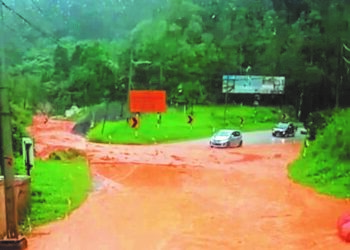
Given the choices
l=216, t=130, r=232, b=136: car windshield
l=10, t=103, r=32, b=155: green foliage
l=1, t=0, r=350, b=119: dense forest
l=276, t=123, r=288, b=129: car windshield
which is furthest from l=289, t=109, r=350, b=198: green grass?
l=10, t=103, r=32, b=155: green foliage

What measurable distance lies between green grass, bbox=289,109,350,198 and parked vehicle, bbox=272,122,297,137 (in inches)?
15.9

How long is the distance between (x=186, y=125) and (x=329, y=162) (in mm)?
2111

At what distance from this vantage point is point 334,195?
7.53 meters

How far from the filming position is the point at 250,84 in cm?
960

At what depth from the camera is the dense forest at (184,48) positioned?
9523 mm

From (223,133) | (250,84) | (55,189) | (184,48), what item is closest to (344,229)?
(55,189)

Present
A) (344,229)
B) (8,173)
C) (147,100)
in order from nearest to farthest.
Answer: (8,173), (344,229), (147,100)

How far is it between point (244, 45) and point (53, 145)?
307 cm

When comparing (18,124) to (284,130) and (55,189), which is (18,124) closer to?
(55,189)

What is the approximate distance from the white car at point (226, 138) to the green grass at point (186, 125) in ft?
0.49

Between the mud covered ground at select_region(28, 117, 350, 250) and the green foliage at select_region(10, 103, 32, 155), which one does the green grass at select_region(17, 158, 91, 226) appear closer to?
the mud covered ground at select_region(28, 117, 350, 250)

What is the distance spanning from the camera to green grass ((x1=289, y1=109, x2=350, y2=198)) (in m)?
7.91

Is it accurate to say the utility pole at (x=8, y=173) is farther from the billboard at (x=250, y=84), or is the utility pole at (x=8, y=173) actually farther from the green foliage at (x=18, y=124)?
the billboard at (x=250, y=84)

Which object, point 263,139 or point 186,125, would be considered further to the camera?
point 263,139
